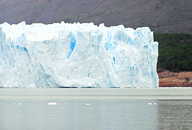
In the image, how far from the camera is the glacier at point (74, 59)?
32656mm

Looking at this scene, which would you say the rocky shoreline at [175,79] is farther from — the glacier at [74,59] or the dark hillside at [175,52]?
the glacier at [74,59]

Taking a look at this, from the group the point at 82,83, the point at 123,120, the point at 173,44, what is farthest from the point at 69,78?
the point at 173,44

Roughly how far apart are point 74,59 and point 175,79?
95.3 ft

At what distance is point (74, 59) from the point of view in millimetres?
33375

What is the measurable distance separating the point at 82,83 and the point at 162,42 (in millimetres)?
48896

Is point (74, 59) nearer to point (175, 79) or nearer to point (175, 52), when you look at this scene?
point (175, 79)

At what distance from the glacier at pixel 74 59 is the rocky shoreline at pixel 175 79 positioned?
2250cm

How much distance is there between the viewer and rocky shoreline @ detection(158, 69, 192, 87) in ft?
189

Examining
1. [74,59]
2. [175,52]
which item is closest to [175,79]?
[175,52]

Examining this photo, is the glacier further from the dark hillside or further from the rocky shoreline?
the dark hillside

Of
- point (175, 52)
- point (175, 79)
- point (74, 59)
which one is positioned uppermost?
point (175, 52)

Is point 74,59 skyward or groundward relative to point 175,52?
groundward

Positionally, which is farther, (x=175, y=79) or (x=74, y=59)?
(x=175, y=79)

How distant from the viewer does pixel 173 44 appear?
78.2 meters
